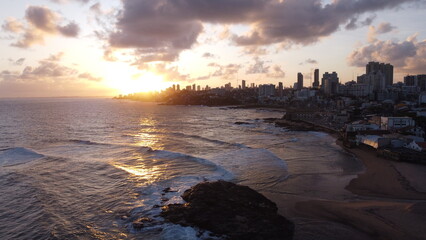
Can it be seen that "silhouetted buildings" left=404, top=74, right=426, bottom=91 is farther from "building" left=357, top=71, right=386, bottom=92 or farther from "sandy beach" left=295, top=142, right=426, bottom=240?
"sandy beach" left=295, top=142, right=426, bottom=240

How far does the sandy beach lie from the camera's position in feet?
43.8

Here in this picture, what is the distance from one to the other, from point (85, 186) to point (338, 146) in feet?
90.5

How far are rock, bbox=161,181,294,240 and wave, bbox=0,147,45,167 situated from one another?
16937 millimetres

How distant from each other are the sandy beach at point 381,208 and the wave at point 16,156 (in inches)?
885

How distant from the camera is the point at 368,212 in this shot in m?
15.3

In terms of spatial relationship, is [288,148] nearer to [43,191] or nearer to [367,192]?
[367,192]

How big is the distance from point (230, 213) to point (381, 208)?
807 cm

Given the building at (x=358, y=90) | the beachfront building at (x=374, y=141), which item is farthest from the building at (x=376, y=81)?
the beachfront building at (x=374, y=141)

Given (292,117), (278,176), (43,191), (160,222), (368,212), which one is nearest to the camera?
(160,222)

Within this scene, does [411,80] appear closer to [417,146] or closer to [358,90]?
→ [358,90]

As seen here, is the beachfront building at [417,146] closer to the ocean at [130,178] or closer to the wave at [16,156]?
the ocean at [130,178]

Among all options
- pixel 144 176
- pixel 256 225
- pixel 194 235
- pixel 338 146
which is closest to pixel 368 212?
pixel 256 225

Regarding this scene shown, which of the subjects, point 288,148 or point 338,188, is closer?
point 338,188

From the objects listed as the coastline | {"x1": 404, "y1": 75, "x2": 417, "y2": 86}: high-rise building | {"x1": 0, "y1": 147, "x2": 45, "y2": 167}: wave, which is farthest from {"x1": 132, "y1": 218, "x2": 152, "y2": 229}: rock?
{"x1": 404, "y1": 75, "x2": 417, "y2": 86}: high-rise building
